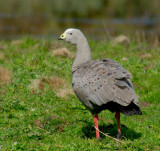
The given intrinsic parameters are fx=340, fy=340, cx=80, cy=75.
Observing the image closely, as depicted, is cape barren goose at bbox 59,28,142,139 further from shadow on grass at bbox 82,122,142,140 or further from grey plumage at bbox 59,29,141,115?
shadow on grass at bbox 82,122,142,140

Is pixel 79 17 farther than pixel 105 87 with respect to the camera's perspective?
Yes

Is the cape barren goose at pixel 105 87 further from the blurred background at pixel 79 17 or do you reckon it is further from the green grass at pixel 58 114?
the blurred background at pixel 79 17

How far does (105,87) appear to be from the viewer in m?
6.00

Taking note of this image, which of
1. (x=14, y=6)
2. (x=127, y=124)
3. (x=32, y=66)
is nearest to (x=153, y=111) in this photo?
(x=127, y=124)

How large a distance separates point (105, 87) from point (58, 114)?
2.04 metres

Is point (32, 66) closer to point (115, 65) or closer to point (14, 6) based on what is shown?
point (115, 65)

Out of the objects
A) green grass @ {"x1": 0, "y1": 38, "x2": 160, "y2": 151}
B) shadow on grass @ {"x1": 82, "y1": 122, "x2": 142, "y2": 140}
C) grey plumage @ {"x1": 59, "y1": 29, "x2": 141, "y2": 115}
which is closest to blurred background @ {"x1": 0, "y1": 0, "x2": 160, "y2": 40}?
green grass @ {"x1": 0, "y1": 38, "x2": 160, "y2": 151}

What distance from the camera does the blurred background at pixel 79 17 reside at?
21.5 meters

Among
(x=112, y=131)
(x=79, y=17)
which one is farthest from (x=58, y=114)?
(x=79, y=17)

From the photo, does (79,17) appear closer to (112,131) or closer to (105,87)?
(112,131)

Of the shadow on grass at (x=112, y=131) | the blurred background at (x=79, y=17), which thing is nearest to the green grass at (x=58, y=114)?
the shadow on grass at (x=112, y=131)

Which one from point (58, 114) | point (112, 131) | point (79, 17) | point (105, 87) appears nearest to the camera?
point (105, 87)

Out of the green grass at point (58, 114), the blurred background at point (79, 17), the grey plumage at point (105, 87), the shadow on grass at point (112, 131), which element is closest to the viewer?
the grey plumage at point (105, 87)

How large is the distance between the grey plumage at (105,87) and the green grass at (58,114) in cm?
67
